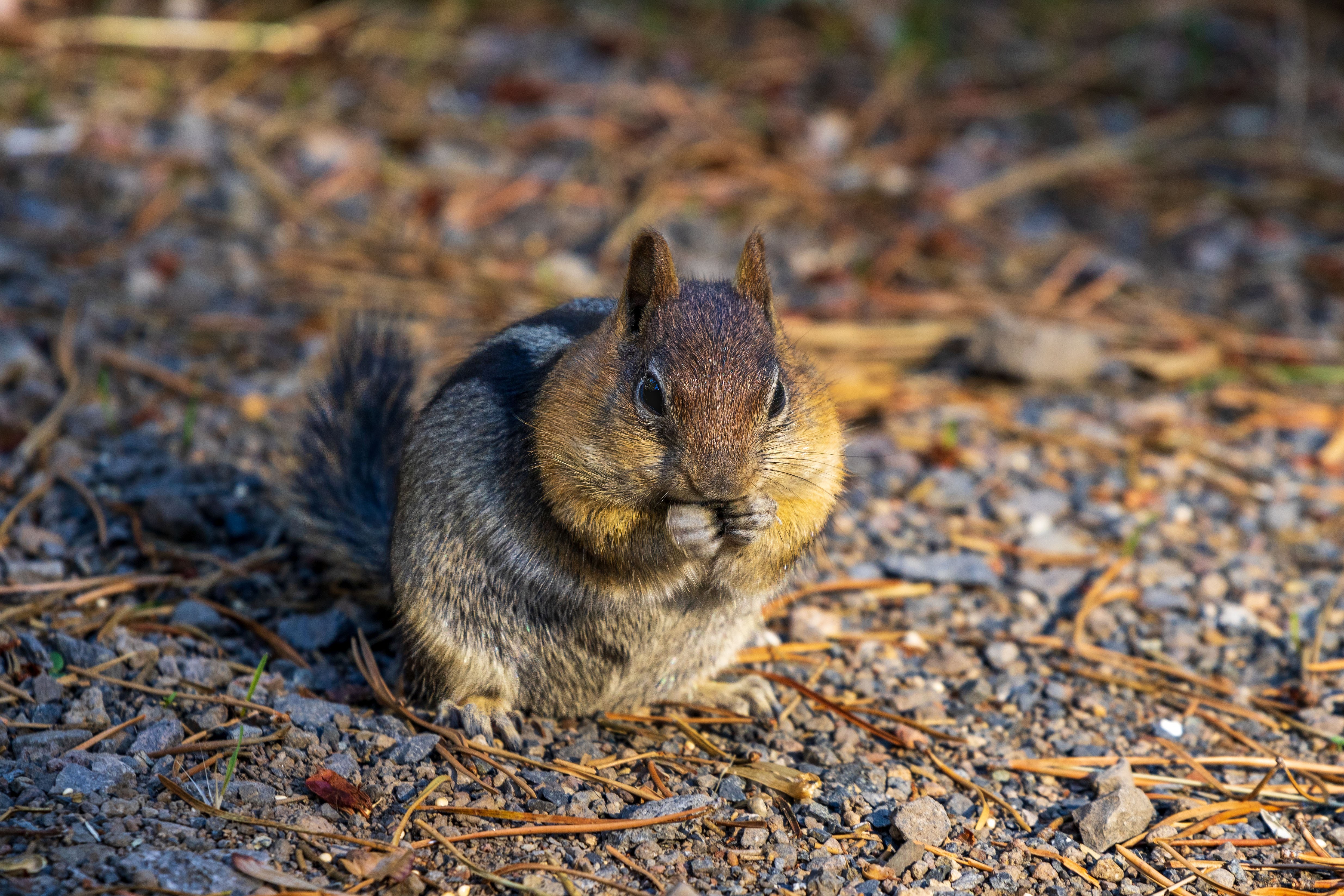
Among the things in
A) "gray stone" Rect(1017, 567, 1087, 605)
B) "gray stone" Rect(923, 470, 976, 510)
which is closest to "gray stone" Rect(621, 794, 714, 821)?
"gray stone" Rect(1017, 567, 1087, 605)

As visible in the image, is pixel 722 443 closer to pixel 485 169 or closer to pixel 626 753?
pixel 626 753

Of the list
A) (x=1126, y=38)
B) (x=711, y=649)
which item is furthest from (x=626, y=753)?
(x=1126, y=38)

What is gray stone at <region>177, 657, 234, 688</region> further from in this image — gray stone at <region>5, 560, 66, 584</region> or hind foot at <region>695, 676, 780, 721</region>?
hind foot at <region>695, 676, 780, 721</region>

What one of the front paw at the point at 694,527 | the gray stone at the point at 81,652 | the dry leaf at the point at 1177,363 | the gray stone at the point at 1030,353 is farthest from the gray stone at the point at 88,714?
the dry leaf at the point at 1177,363

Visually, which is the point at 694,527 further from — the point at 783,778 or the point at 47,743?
the point at 47,743

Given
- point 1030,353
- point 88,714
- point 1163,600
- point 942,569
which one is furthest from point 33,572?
point 1030,353

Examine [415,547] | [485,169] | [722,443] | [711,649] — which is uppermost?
[485,169]
